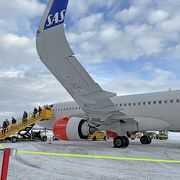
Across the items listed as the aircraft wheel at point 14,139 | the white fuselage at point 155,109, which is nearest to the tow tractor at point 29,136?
the aircraft wheel at point 14,139

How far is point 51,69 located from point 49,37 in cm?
185

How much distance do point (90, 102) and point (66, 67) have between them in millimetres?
2358

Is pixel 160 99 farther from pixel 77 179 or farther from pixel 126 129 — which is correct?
pixel 77 179

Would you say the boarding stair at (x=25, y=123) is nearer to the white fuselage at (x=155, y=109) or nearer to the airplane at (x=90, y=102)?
the airplane at (x=90, y=102)

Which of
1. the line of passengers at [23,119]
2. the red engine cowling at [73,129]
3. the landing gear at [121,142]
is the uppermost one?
the line of passengers at [23,119]

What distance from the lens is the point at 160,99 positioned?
50.4ft

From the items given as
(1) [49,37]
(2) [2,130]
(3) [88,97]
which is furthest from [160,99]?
(2) [2,130]

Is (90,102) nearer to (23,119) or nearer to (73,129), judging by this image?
(73,129)

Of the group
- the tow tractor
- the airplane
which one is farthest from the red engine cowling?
the tow tractor

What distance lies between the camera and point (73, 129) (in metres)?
14.3

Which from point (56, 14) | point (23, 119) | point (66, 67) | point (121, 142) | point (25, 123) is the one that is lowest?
point (121, 142)

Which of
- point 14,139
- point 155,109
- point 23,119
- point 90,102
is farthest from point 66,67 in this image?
point 14,139

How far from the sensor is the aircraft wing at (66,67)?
898 centimetres

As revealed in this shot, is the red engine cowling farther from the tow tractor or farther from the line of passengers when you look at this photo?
the tow tractor
